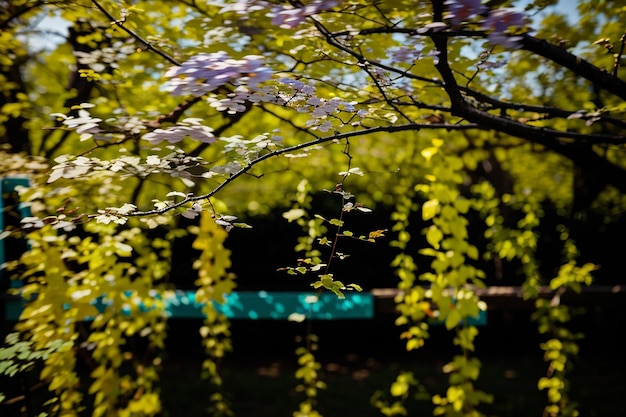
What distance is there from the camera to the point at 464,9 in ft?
4.29

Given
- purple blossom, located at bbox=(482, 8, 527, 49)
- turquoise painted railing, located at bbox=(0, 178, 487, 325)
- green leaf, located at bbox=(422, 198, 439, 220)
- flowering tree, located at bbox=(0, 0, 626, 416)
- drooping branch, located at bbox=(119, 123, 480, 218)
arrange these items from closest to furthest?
purple blossom, located at bbox=(482, 8, 527, 49) < drooping branch, located at bbox=(119, 123, 480, 218) < flowering tree, located at bbox=(0, 0, 626, 416) < green leaf, located at bbox=(422, 198, 439, 220) < turquoise painted railing, located at bbox=(0, 178, 487, 325)

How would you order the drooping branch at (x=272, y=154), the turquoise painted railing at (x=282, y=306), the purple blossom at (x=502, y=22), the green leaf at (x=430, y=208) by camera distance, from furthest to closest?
the turquoise painted railing at (x=282, y=306), the green leaf at (x=430, y=208), the drooping branch at (x=272, y=154), the purple blossom at (x=502, y=22)

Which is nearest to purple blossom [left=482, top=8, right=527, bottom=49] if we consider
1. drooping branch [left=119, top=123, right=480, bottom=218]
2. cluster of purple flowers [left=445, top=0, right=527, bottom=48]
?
cluster of purple flowers [left=445, top=0, right=527, bottom=48]

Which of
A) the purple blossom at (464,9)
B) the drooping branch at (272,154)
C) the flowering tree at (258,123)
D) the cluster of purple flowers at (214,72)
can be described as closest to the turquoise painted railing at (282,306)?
the flowering tree at (258,123)

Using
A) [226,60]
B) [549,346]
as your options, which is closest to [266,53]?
[226,60]

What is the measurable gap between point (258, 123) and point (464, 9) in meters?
2.76

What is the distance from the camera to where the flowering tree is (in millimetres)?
1688

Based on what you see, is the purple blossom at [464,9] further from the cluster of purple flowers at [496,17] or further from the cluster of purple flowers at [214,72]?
the cluster of purple flowers at [214,72]

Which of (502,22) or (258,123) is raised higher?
(502,22)

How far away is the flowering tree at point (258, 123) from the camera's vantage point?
1.69 m

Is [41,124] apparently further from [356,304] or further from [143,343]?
[143,343]

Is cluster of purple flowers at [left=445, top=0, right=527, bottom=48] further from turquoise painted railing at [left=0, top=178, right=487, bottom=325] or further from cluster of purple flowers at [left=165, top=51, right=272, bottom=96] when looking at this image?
turquoise painted railing at [left=0, top=178, right=487, bottom=325]

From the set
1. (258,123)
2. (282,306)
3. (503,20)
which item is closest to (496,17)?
(503,20)

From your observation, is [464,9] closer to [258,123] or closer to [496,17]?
[496,17]
